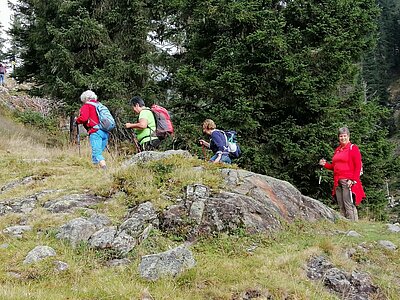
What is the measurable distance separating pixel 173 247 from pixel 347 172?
3.96 metres

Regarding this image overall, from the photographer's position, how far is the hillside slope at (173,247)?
4258 millimetres

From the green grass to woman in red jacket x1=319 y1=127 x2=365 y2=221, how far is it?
859 mm

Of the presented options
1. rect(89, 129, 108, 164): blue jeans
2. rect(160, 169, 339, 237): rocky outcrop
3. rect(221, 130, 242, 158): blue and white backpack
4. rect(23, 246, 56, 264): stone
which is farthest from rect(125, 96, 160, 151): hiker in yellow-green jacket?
rect(23, 246, 56, 264): stone

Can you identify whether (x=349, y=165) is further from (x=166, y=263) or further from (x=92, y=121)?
(x=92, y=121)

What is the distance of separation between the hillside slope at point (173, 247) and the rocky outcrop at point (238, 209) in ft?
0.34

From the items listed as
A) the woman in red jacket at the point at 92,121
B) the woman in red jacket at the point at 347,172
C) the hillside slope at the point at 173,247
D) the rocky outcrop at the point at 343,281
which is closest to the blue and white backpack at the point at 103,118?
the woman in red jacket at the point at 92,121

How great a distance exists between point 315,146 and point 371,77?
134 ft

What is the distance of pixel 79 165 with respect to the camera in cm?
903

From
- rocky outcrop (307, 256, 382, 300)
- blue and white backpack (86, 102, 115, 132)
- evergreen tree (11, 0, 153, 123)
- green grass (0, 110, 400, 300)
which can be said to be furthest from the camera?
evergreen tree (11, 0, 153, 123)

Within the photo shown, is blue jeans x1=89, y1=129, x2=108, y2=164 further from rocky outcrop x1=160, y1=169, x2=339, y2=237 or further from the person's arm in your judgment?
the person's arm

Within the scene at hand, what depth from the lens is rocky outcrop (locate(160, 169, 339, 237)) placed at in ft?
18.0

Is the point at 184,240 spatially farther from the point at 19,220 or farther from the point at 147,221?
the point at 19,220

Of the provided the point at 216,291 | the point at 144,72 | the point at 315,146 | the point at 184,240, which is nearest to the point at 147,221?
the point at 184,240

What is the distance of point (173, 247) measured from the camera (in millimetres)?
5094
